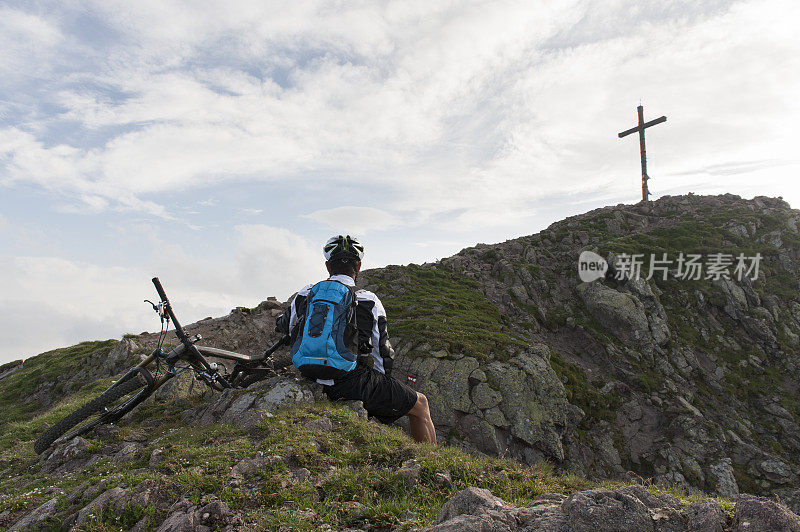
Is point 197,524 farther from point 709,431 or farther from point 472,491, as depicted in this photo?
point 709,431

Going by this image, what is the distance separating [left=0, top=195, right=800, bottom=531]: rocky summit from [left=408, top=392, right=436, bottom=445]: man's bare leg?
73cm

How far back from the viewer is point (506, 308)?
896 inches

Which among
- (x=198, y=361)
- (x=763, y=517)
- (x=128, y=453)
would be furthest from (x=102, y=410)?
(x=763, y=517)

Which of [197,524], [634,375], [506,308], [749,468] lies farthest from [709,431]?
[197,524]

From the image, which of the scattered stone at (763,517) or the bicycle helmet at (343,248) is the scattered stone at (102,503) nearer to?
the bicycle helmet at (343,248)

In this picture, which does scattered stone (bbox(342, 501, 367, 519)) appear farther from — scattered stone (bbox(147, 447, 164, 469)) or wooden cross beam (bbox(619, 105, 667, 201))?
wooden cross beam (bbox(619, 105, 667, 201))

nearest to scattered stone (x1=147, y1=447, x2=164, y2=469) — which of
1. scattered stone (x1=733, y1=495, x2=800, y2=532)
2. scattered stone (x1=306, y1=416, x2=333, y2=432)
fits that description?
scattered stone (x1=306, y1=416, x2=333, y2=432)

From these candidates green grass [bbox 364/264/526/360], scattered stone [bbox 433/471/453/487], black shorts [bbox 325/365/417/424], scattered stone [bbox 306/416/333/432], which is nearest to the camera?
scattered stone [bbox 433/471/453/487]

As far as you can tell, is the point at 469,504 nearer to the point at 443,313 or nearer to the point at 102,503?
the point at 102,503

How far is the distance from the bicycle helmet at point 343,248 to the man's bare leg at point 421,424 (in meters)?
3.42

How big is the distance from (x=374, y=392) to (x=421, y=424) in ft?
3.95

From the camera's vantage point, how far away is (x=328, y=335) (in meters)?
7.19

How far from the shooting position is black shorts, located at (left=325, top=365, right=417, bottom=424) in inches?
309

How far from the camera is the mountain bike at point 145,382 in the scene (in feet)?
26.4
